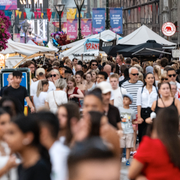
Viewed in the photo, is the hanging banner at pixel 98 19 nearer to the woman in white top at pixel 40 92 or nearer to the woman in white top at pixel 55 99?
the woman in white top at pixel 40 92

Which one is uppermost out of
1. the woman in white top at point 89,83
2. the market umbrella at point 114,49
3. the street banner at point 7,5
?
the street banner at point 7,5

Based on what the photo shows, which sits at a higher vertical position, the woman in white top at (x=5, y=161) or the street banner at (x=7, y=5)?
the street banner at (x=7, y=5)

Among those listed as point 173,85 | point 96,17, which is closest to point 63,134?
point 173,85

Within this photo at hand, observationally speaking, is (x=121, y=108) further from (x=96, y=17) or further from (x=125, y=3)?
(x=125, y=3)

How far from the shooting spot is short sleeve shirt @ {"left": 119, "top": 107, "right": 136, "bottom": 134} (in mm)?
7801

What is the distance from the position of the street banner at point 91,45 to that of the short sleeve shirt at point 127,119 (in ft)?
46.0

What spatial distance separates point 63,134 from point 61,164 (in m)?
0.82

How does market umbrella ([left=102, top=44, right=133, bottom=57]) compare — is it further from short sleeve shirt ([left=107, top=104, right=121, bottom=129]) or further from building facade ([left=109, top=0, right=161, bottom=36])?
building facade ([left=109, top=0, right=161, bottom=36])

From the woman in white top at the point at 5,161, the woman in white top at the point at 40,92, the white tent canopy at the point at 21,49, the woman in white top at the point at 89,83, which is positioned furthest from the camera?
the white tent canopy at the point at 21,49

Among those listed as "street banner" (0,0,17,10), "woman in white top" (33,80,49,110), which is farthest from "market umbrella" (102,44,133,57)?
"street banner" (0,0,17,10)

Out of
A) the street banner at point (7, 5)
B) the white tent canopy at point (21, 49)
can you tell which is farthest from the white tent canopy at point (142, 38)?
Answer: the street banner at point (7, 5)

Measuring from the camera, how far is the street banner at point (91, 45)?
21734mm

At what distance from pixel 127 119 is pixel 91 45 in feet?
46.9

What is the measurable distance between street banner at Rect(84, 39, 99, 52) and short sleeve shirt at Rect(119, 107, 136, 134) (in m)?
14.0
